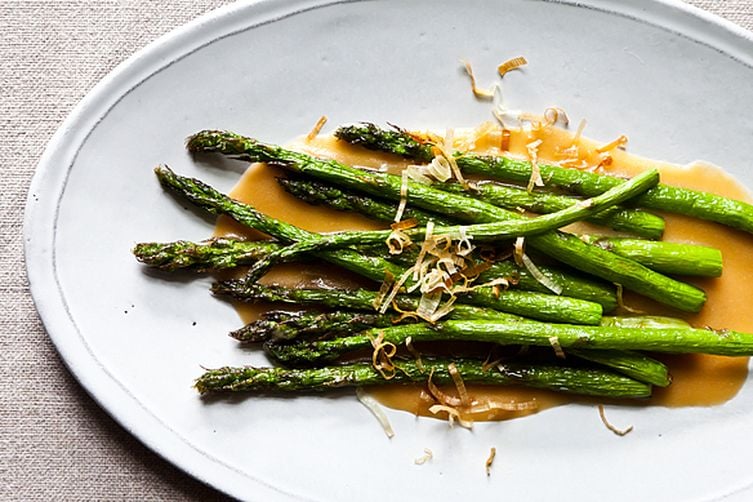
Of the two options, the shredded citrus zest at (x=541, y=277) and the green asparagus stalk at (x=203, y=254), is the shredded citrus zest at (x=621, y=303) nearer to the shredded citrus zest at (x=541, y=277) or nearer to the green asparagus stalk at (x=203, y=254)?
the shredded citrus zest at (x=541, y=277)

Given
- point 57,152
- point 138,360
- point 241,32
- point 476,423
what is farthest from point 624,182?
point 57,152

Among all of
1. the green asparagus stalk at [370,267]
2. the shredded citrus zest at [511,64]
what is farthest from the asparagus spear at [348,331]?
the shredded citrus zest at [511,64]

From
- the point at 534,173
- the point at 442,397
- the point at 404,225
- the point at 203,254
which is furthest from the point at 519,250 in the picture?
the point at 203,254

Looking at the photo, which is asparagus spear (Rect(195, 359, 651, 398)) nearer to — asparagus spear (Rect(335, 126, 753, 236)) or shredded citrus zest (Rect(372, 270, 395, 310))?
shredded citrus zest (Rect(372, 270, 395, 310))

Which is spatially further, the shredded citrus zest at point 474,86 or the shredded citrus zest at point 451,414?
the shredded citrus zest at point 474,86

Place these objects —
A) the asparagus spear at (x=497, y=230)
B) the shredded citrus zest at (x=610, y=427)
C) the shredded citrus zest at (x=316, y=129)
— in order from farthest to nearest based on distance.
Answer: the shredded citrus zest at (x=316, y=129), the shredded citrus zest at (x=610, y=427), the asparagus spear at (x=497, y=230)

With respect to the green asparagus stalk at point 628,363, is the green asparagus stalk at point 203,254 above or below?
below

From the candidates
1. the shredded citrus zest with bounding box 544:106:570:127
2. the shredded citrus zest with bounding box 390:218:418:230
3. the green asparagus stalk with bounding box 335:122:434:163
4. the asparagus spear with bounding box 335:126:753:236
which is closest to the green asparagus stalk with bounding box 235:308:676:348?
the shredded citrus zest with bounding box 390:218:418:230

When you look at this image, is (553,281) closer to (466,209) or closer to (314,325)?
(466,209)
